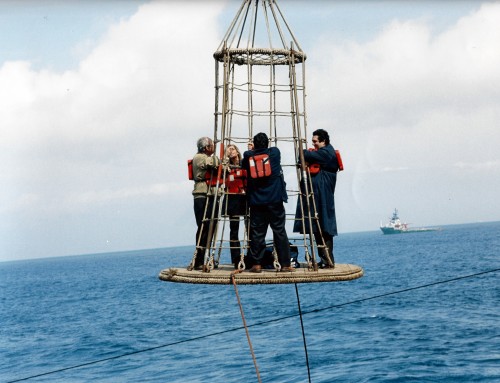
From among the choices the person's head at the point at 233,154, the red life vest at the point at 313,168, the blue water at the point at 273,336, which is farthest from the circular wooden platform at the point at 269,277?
the blue water at the point at 273,336

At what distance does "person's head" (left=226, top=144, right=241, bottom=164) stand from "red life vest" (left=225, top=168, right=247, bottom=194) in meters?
0.15

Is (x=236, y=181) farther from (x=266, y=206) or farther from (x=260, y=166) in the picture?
(x=260, y=166)

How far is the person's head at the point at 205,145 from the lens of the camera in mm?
8953

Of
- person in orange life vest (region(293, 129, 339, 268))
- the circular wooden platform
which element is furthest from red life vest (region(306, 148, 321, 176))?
the circular wooden platform

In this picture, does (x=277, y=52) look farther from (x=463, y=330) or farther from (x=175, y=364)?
(x=463, y=330)

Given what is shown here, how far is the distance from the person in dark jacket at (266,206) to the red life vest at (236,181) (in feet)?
1.25

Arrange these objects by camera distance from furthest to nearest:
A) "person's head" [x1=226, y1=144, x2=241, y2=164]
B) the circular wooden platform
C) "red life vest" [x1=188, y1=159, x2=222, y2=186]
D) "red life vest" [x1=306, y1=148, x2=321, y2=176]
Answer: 1. "red life vest" [x1=306, y1=148, x2=321, y2=176]
2. "red life vest" [x1=188, y1=159, x2=222, y2=186]
3. "person's head" [x1=226, y1=144, x2=241, y2=164]
4. the circular wooden platform

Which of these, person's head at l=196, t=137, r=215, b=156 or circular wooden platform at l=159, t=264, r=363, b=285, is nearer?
circular wooden platform at l=159, t=264, r=363, b=285

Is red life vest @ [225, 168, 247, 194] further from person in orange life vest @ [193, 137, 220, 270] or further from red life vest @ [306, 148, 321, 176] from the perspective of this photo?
red life vest @ [306, 148, 321, 176]

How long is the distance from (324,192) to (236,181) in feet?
4.59

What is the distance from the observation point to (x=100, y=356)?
4694 cm

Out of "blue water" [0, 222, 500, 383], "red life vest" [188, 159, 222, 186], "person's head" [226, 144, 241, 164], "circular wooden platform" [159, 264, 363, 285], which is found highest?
"person's head" [226, 144, 241, 164]

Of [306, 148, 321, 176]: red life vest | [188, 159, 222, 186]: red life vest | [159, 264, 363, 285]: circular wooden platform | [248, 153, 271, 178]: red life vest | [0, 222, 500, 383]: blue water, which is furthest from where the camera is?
[0, 222, 500, 383]: blue water

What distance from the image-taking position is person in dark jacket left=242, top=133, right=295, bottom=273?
26.9ft
